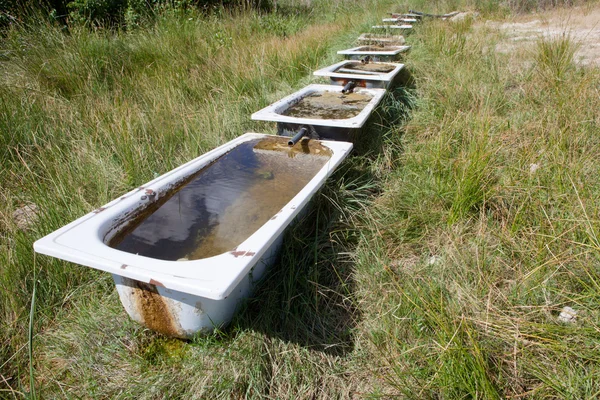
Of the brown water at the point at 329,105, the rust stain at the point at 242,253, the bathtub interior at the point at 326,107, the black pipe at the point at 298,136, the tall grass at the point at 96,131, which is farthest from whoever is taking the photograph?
the brown water at the point at 329,105

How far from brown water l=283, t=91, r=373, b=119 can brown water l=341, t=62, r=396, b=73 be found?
0.84 m

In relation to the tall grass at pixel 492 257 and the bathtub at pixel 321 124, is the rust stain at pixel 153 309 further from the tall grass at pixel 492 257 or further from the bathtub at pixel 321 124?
the bathtub at pixel 321 124

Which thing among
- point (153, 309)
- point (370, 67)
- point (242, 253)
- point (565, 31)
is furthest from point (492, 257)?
point (565, 31)

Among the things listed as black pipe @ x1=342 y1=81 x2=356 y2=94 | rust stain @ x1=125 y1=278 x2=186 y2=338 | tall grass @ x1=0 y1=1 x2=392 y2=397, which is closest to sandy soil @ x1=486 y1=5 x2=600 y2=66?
black pipe @ x1=342 y1=81 x2=356 y2=94

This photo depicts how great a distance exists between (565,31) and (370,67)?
1.93m

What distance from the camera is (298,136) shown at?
2.04 meters

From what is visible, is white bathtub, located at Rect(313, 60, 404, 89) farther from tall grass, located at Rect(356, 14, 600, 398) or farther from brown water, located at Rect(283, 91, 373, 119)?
tall grass, located at Rect(356, 14, 600, 398)

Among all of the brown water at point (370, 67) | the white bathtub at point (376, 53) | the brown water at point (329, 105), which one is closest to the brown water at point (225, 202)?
the brown water at point (329, 105)

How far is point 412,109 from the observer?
3.05 metres

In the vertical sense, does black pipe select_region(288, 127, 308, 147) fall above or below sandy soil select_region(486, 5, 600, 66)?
below

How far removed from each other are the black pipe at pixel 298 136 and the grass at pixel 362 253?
11.4 inches

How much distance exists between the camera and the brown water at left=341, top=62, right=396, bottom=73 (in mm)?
3555

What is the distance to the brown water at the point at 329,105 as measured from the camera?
258cm

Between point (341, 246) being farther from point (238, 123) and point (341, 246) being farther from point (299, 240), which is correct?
point (238, 123)
